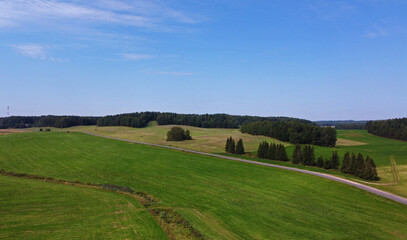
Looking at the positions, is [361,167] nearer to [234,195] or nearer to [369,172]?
[369,172]

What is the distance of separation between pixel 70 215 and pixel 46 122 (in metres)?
176

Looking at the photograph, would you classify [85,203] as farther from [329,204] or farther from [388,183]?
[388,183]

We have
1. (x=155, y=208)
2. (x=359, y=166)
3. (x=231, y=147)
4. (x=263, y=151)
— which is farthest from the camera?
(x=231, y=147)

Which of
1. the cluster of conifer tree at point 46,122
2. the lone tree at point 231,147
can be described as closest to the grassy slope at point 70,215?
the lone tree at point 231,147

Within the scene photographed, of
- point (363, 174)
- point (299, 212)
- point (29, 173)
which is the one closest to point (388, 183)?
point (363, 174)

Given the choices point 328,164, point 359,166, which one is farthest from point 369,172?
point 328,164

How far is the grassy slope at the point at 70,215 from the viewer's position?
70.9 ft

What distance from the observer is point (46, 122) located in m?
176

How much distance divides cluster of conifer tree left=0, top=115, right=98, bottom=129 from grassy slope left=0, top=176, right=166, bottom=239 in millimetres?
144776

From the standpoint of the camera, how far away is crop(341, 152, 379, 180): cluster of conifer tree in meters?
50.7

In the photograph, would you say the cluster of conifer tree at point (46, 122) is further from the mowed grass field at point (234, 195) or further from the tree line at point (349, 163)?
the tree line at point (349, 163)

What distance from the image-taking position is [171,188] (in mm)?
38531

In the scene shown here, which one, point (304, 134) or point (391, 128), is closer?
point (304, 134)

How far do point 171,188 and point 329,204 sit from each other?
Result: 21.5 meters
